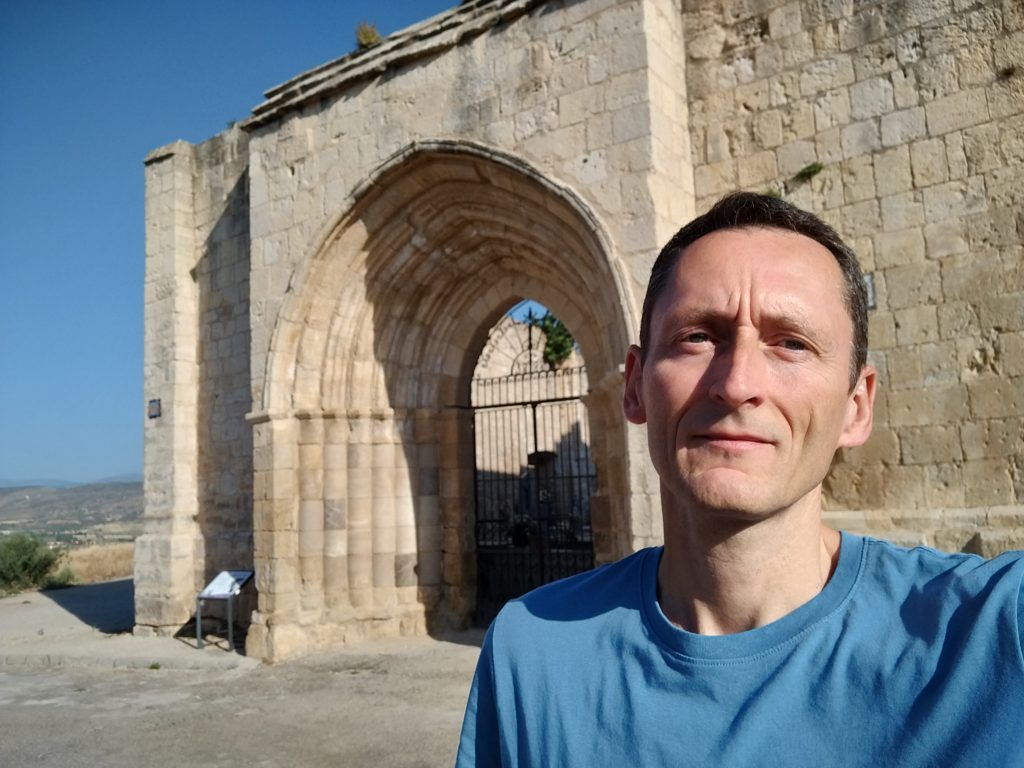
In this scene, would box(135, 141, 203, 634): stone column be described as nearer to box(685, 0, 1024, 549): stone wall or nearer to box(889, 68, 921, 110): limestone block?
box(685, 0, 1024, 549): stone wall

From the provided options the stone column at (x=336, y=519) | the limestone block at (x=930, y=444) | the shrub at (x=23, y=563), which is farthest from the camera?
the shrub at (x=23, y=563)

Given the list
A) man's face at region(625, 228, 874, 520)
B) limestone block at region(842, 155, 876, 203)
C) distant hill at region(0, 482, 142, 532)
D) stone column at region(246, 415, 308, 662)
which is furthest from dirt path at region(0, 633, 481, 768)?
distant hill at region(0, 482, 142, 532)

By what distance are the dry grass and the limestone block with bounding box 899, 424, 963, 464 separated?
13888 mm

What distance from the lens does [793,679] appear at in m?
0.86

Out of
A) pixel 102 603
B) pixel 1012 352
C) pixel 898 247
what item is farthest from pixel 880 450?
pixel 102 603

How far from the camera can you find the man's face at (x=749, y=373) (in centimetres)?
90

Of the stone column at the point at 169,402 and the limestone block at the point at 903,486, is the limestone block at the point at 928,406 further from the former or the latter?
the stone column at the point at 169,402

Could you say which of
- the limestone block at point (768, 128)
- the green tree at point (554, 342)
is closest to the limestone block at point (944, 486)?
the limestone block at point (768, 128)

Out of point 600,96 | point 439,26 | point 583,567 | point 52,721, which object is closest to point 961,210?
point 600,96

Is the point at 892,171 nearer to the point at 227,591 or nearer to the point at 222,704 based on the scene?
the point at 222,704

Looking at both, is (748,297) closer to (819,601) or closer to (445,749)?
(819,601)

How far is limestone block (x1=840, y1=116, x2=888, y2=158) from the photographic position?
546cm

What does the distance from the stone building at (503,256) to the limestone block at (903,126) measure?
0.02m

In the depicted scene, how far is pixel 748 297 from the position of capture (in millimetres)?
946
